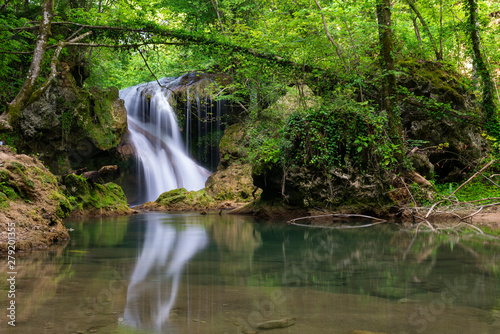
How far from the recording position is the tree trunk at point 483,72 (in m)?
9.24

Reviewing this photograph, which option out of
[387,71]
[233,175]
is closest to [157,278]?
[387,71]

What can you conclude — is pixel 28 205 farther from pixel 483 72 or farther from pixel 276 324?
pixel 483 72

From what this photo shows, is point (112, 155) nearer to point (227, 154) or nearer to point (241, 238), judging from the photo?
point (227, 154)

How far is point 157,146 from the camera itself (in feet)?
66.7

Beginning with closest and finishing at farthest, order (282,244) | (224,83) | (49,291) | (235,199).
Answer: (49,291), (282,244), (235,199), (224,83)

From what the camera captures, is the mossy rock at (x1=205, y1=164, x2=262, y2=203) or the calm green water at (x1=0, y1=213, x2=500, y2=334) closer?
the calm green water at (x1=0, y1=213, x2=500, y2=334)

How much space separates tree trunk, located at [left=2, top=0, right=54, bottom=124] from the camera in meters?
7.21

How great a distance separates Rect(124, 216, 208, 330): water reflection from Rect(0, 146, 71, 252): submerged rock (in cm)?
149

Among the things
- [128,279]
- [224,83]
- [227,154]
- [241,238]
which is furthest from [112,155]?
[128,279]

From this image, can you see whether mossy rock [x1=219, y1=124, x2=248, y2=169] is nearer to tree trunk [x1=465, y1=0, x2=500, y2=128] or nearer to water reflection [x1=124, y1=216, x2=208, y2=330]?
tree trunk [x1=465, y1=0, x2=500, y2=128]

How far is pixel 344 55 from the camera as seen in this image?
1058 cm

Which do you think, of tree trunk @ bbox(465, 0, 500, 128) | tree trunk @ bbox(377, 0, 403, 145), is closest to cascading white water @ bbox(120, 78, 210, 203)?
tree trunk @ bbox(377, 0, 403, 145)

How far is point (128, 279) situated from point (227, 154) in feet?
51.8

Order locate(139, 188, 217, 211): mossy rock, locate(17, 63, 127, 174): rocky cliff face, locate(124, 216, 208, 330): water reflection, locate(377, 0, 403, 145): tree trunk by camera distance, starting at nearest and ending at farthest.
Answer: locate(124, 216, 208, 330): water reflection, locate(377, 0, 403, 145): tree trunk, locate(17, 63, 127, 174): rocky cliff face, locate(139, 188, 217, 211): mossy rock
